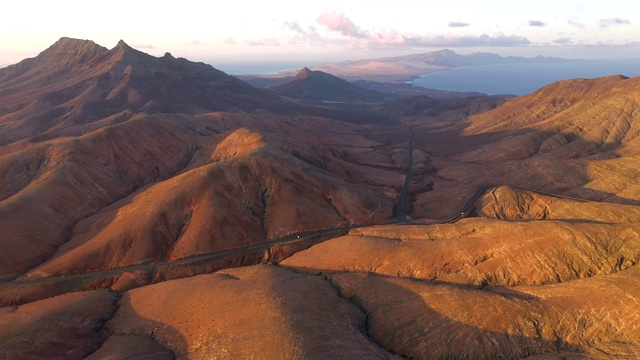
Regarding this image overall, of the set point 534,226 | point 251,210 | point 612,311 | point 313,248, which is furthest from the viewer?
point 251,210

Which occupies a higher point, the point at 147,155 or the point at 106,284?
the point at 147,155

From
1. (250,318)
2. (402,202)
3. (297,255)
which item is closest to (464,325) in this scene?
(250,318)

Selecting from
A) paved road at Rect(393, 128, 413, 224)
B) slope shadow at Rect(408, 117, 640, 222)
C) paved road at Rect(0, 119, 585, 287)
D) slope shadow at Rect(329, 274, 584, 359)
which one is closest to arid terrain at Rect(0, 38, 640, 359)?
slope shadow at Rect(329, 274, 584, 359)

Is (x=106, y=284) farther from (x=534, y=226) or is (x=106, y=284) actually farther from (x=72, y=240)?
(x=534, y=226)

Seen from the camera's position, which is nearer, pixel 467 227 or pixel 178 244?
pixel 467 227

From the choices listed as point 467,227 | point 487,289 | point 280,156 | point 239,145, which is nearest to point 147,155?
point 239,145

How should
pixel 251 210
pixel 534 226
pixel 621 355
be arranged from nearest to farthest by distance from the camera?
pixel 621 355
pixel 534 226
pixel 251 210

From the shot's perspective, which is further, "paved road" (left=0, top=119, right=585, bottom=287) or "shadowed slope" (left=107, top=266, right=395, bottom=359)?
"paved road" (left=0, top=119, right=585, bottom=287)

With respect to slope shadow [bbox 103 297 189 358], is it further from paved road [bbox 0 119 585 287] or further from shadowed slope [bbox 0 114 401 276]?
shadowed slope [bbox 0 114 401 276]

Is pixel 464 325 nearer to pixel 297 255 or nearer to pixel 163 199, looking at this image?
pixel 297 255
